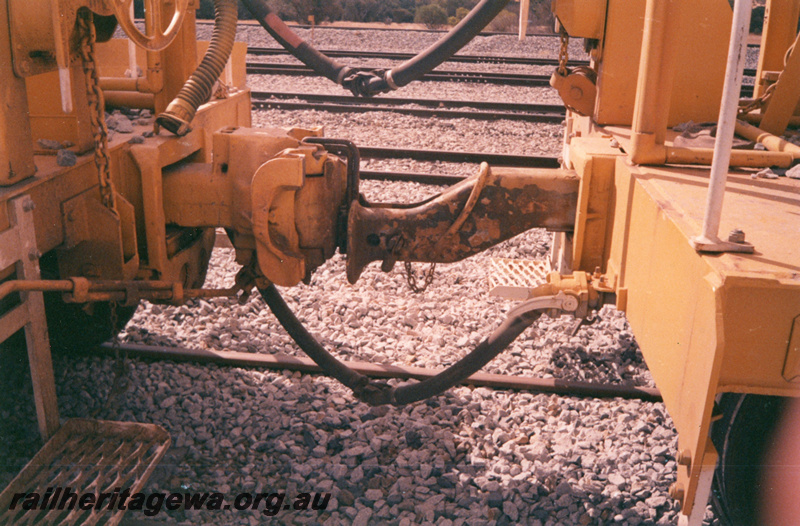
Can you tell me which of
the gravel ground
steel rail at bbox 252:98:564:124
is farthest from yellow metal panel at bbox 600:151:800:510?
steel rail at bbox 252:98:564:124

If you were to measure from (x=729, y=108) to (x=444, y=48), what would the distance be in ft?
6.49

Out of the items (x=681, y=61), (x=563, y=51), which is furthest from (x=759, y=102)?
(x=563, y=51)

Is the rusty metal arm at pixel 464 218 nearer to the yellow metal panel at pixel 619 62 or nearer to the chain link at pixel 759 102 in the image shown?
the yellow metal panel at pixel 619 62

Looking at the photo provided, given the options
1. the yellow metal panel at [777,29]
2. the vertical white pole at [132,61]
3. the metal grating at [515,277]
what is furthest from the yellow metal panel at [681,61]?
the vertical white pole at [132,61]

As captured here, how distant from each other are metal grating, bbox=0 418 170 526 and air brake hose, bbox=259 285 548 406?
0.81 meters

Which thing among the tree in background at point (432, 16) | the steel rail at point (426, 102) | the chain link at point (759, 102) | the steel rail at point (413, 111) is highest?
the tree in background at point (432, 16)

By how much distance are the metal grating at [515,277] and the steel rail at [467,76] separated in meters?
8.42

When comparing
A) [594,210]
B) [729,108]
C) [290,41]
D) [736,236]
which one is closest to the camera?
[729,108]

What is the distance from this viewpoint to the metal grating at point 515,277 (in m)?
3.42

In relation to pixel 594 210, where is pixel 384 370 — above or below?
below

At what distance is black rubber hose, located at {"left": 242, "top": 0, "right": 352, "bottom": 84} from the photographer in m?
3.57

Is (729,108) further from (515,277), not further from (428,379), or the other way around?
(515,277)

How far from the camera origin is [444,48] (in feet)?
11.4

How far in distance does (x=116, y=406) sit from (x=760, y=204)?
3.05 meters
